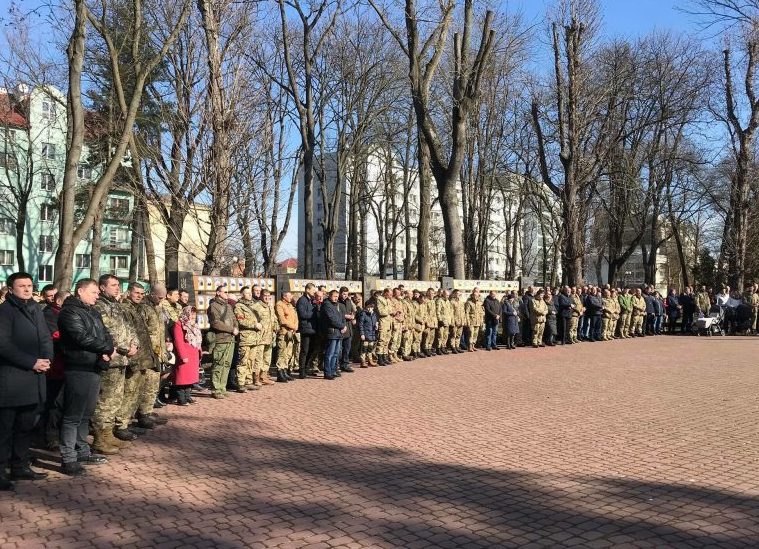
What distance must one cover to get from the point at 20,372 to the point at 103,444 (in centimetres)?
157

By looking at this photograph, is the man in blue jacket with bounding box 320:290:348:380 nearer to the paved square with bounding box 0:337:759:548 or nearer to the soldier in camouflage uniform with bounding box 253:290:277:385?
the soldier in camouflage uniform with bounding box 253:290:277:385

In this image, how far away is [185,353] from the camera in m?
10.2

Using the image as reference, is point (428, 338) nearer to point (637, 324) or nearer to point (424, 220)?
point (424, 220)

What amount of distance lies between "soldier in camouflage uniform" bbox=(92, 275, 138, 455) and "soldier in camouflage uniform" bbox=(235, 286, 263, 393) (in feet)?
13.7

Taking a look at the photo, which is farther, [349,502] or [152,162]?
[152,162]

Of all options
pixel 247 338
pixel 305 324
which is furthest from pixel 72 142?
pixel 305 324

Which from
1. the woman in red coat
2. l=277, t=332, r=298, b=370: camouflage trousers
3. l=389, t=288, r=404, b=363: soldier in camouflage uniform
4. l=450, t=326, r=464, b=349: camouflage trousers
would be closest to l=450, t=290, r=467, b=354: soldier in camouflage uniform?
l=450, t=326, r=464, b=349: camouflage trousers

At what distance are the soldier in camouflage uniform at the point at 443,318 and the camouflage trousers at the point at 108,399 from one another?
1111cm

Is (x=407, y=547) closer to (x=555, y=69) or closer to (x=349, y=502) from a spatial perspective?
(x=349, y=502)

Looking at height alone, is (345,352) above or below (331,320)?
below

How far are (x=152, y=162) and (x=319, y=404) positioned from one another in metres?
10.4

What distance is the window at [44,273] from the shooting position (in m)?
49.0

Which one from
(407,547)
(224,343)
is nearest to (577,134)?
(224,343)

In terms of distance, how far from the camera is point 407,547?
4.54 m
